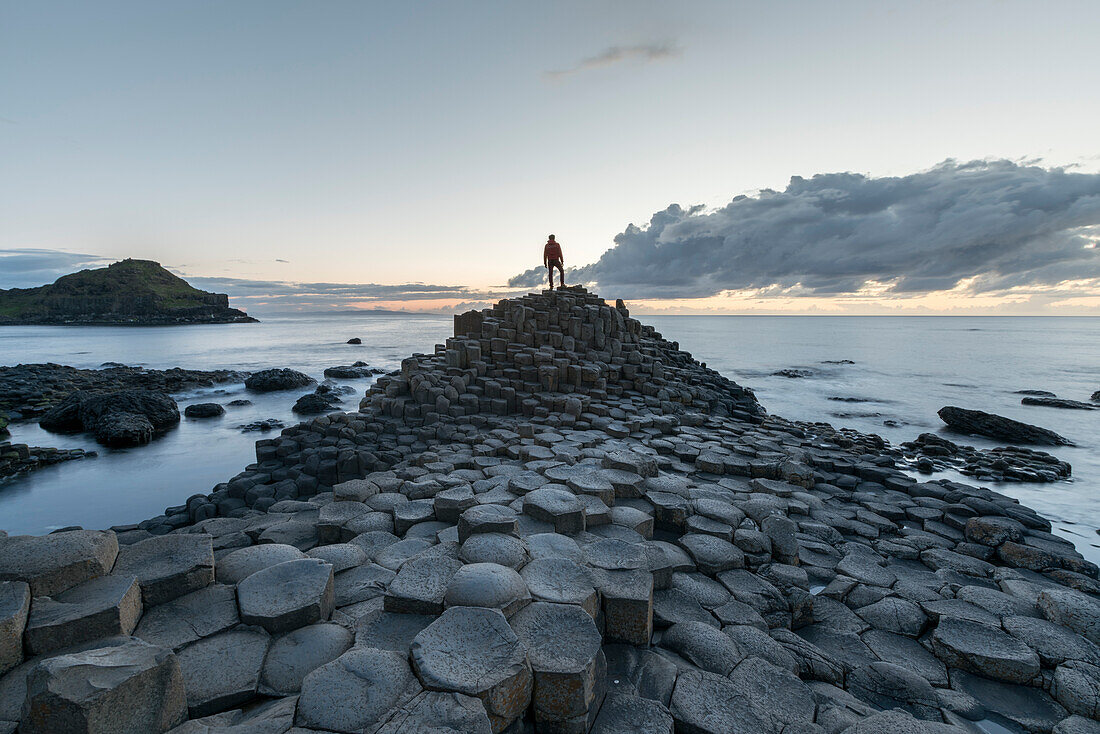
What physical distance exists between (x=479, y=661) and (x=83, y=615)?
2.22 meters

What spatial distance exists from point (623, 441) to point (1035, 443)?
16.1 meters

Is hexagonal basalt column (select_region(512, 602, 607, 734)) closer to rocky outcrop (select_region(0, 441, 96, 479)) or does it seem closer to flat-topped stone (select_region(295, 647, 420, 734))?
flat-topped stone (select_region(295, 647, 420, 734))

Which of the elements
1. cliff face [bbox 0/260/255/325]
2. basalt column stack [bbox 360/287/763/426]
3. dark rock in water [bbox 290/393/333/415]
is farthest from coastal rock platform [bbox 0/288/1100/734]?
cliff face [bbox 0/260/255/325]

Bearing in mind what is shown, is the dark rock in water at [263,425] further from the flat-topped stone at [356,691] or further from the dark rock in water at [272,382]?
the flat-topped stone at [356,691]

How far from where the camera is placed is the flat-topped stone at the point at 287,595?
2914 millimetres

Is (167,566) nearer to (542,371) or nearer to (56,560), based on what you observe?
(56,560)

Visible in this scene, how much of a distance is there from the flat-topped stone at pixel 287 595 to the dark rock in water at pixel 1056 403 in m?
32.9

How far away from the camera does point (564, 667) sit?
2561mm

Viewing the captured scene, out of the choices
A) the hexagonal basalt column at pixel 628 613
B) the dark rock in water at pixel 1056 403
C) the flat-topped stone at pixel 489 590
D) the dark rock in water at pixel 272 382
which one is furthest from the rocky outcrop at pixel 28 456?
the dark rock in water at pixel 1056 403

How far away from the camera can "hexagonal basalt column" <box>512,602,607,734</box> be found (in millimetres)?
2545

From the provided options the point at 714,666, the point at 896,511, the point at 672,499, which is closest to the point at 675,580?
the point at 714,666

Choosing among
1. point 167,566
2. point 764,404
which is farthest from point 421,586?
point 764,404

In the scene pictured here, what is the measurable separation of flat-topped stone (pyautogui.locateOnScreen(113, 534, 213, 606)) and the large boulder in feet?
2.41

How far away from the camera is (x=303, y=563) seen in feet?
11.0
